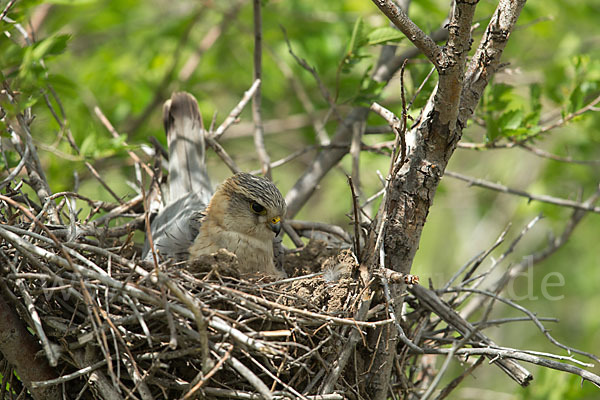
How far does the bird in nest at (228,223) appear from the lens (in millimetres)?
3914

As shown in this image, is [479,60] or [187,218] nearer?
[479,60]

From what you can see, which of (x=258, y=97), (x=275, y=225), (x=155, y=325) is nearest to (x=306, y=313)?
(x=155, y=325)

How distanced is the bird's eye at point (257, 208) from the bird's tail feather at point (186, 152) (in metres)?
0.70

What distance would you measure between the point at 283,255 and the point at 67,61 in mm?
4083

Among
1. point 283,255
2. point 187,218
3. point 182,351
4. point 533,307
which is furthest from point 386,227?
point 533,307

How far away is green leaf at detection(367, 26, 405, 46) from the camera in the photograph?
370cm

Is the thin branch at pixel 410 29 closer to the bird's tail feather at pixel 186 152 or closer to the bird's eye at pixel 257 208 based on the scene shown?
the bird's eye at pixel 257 208

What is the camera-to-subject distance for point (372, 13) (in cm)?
609

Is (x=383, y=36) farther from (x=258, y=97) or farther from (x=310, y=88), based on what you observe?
(x=310, y=88)

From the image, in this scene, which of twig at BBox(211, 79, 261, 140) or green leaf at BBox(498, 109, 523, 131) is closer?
green leaf at BBox(498, 109, 523, 131)

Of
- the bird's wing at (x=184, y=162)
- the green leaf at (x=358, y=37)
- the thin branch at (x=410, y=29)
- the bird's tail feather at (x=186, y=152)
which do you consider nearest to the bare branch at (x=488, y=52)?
the thin branch at (x=410, y=29)

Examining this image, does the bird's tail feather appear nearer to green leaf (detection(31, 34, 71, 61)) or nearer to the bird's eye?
the bird's eye

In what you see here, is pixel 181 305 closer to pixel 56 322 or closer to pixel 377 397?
pixel 56 322

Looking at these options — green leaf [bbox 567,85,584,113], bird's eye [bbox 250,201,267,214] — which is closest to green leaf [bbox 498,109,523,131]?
green leaf [bbox 567,85,584,113]
